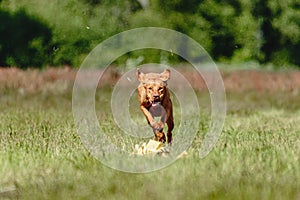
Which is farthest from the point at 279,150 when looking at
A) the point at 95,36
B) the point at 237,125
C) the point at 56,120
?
the point at 95,36

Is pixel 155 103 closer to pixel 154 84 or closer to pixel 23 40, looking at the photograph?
pixel 154 84

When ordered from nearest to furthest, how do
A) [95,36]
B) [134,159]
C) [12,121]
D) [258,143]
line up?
[134,159] < [258,143] < [12,121] < [95,36]

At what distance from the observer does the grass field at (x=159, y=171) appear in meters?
2.84

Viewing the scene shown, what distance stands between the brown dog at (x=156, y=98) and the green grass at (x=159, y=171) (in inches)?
A: 8.0

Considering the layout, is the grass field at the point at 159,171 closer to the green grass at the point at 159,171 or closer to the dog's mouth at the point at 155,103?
the green grass at the point at 159,171

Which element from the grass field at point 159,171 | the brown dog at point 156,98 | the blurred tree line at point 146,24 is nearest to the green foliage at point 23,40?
the blurred tree line at point 146,24

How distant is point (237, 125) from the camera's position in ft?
15.6

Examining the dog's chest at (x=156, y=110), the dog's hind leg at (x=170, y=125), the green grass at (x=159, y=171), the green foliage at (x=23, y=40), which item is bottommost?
the green grass at (x=159, y=171)

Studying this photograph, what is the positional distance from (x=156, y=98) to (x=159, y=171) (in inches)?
15.4

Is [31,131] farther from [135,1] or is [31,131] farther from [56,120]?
[135,1]

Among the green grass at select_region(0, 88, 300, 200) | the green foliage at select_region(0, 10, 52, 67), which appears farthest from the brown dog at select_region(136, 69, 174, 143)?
the green foliage at select_region(0, 10, 52, 67)

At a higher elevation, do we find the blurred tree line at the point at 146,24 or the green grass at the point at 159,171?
the blurred tree line at the point at 146,24

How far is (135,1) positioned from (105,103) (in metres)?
2.69

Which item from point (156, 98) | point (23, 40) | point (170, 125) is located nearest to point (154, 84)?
point (156, 98)
